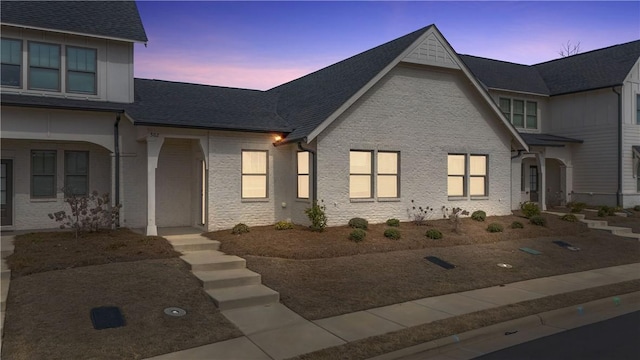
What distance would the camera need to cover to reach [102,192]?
1644 cm

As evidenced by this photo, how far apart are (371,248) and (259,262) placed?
11.1ft

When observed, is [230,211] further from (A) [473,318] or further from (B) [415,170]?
(A) [473,318]

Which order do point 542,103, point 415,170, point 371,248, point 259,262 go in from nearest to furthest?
point 259,262 → point 371,248 → point 415,170 → point 542,103

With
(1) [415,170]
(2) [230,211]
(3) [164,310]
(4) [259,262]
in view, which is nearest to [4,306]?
(3) [164,310]

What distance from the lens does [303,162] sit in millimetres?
16281

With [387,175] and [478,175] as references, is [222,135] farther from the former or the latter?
[478,175]

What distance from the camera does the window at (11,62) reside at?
14.8 metres

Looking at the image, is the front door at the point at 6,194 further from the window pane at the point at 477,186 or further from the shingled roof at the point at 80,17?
the window pane at the point at 477,186

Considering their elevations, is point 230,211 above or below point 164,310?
above

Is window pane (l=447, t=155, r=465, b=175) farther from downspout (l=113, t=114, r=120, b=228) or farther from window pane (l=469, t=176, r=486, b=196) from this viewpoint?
downspout (l=113, t=114, r=120, b=228)

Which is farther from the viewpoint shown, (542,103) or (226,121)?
(542,103)

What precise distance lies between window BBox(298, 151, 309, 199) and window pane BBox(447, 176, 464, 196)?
5.89 metres

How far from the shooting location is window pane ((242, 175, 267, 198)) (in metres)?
16.1

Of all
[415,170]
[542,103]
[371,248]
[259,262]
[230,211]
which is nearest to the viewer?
[259,262]
